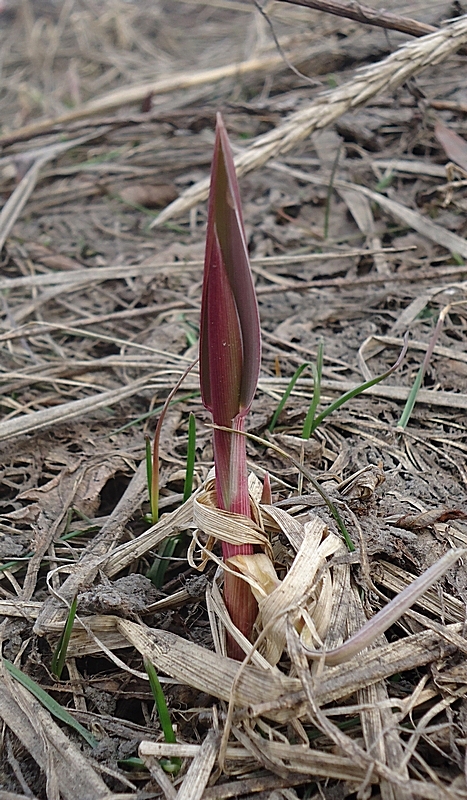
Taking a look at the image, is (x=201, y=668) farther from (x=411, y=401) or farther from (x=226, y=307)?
(x=411, y=401)

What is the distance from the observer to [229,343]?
88 cm

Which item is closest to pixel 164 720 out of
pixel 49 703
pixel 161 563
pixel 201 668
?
pixel 201 668

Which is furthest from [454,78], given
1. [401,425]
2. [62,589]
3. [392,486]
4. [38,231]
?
[62,589]

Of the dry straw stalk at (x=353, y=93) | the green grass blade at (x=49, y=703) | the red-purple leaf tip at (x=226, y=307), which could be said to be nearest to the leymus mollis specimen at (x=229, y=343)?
the red-purple leaf tip at (x=226, y=307)

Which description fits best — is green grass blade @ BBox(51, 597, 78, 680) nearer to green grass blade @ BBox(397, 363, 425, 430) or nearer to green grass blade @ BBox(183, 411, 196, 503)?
green grass blade @ BBox(183, 411, 196, 503)

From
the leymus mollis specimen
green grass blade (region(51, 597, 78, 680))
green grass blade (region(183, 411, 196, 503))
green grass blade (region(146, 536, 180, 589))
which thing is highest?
the leymus mollis specimen

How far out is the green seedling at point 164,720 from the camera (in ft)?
2.94

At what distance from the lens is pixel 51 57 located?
4.39 meters

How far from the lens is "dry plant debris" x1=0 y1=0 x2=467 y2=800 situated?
91 cm

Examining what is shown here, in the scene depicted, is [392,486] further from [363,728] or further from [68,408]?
[68,408]

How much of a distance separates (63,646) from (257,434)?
66 centimetres

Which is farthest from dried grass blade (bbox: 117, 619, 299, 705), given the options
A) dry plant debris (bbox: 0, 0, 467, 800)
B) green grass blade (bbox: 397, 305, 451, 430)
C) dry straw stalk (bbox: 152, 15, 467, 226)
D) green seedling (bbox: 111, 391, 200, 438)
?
dry straw stalk (bbox: 152, 15, 467, 226)

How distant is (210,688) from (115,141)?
2.66 m

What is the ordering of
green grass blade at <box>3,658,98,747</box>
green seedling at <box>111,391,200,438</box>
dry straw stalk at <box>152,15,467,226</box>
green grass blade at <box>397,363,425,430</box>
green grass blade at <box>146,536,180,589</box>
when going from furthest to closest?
dry straw stalk at <box>152,15,467,226</box> → green seedling at <box>111,391,200,438</box> → green grass blade at <box>397,363,425,430</box> → green grass blade at <box>146,536,180,589</box> → green grass blade at <box>3,658,98,747</box>
